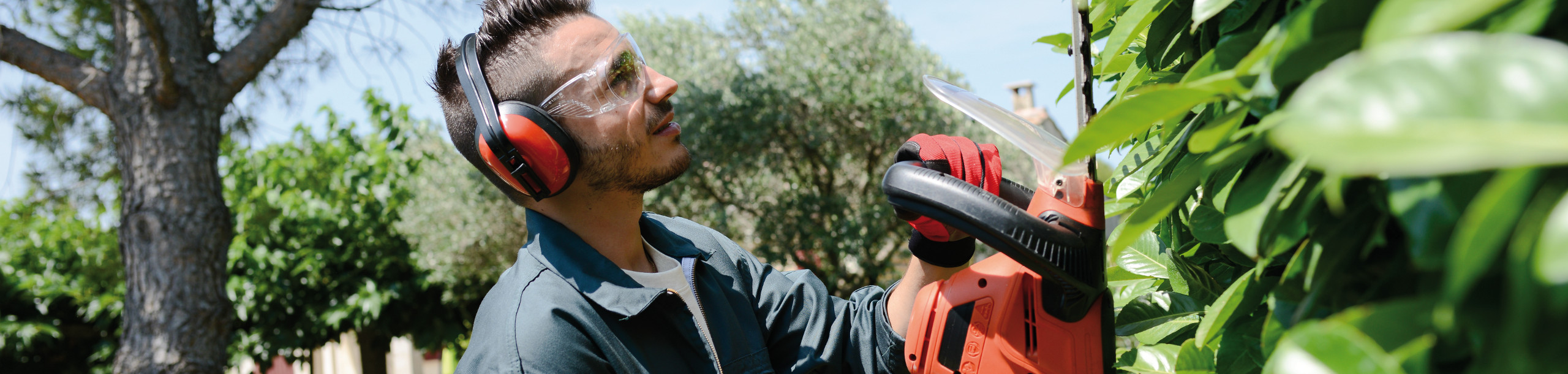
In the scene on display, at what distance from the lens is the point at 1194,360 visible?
0.85 meters

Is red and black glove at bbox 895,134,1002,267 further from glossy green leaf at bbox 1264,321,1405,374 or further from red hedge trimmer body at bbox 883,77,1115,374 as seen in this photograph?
glossy green leaf at bbox 1264,321,1405,374

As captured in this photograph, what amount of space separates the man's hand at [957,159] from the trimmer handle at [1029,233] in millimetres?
120

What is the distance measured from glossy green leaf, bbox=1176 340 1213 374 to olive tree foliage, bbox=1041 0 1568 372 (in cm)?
5

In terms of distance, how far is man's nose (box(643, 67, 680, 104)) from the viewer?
1.81 m

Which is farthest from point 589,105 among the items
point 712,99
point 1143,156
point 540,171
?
point 712,99

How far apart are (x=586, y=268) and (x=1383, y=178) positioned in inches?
54.6

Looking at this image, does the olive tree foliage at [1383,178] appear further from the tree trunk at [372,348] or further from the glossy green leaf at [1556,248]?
the tree trunk at [372,348]

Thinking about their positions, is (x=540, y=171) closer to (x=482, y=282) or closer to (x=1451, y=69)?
(x=1451, y=69)

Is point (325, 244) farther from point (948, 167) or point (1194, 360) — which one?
point (1194, 360)

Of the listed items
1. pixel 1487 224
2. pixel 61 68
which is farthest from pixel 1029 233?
pixel 61 68

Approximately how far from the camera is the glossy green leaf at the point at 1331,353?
0.38 metres

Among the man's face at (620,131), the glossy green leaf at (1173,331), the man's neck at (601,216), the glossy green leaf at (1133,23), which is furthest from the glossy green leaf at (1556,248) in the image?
the man's neck at (601,216)

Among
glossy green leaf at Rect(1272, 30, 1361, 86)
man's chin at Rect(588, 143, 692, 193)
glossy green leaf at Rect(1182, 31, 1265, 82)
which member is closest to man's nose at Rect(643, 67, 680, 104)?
man's chin at Rect(588, 143, 692, 193)

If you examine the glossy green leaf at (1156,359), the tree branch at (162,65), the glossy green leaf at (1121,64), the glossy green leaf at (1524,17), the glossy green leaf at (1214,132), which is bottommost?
the glossy green leaf at (1156,359)
